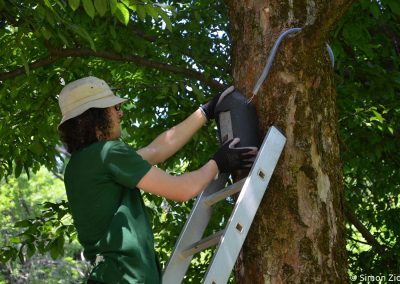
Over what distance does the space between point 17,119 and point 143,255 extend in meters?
2.78

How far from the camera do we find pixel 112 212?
2.91 m

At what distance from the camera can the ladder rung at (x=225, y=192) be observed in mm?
3018

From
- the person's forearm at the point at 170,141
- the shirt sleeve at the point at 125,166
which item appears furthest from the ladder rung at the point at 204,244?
the person's forearm at the point at 170,141

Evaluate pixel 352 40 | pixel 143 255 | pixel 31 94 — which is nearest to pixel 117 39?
pixel 31 94

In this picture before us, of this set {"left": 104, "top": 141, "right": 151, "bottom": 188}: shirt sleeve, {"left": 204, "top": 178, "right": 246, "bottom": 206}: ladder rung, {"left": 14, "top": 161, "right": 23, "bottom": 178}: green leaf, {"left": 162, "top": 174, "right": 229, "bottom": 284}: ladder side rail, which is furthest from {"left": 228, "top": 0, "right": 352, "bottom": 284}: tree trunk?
{"left": 14, "top": 161, "right": 23, "bottom": 178}: green leaf

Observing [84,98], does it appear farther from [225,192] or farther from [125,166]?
[225,192]

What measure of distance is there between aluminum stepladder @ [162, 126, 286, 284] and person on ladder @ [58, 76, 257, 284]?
0.09 meters

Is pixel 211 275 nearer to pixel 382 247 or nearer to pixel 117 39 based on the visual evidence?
pixel 117 39

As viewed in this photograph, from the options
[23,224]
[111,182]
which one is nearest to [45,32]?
[111,182]

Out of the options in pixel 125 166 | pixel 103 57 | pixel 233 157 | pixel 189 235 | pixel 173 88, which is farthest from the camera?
pixel 173 88

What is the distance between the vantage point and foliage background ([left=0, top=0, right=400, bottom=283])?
4.79 metres

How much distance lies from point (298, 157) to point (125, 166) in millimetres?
732

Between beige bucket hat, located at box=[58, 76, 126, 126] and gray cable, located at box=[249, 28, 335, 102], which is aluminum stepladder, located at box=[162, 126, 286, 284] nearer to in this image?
gray cable, located at box=[249, 28, 335, 102]

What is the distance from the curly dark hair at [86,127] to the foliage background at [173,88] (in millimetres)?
1578
